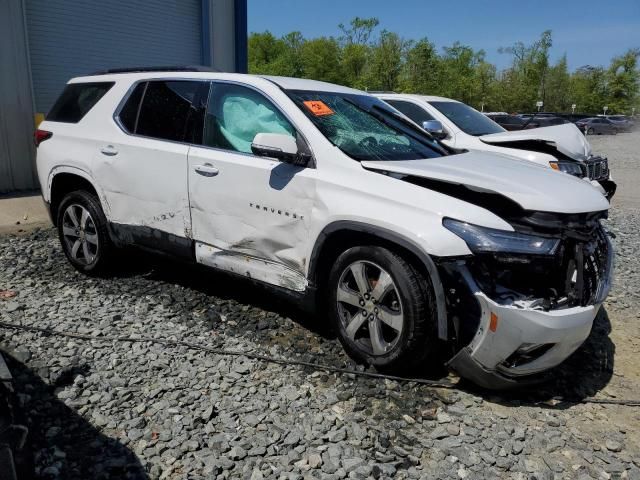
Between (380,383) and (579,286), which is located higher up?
(579,286)

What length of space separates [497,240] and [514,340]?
528mm

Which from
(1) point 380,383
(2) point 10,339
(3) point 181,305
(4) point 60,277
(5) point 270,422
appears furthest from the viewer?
(4) point 60,277

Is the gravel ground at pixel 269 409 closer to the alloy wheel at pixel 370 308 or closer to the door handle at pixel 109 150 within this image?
the alloy wheel at pixel 370 308

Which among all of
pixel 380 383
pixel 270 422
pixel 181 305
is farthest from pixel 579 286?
pixel 181 305

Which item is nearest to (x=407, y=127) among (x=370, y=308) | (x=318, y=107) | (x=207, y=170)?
(x=318, y=107)

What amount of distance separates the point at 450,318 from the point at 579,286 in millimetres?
723

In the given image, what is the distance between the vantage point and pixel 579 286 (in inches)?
120

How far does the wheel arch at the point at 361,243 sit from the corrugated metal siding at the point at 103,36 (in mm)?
7864

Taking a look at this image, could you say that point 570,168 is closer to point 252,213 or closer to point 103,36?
point 252,213

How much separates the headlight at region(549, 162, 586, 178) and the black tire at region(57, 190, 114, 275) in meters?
5.47

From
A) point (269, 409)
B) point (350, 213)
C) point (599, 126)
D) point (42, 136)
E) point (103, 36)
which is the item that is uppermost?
point (103, 36)

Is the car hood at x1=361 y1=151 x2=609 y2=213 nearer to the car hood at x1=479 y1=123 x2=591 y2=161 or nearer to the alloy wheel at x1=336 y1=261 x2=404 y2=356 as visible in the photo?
the alloy wheel at x1=336 y1=261 x2=404 y2=356

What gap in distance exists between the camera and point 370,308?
132 inches

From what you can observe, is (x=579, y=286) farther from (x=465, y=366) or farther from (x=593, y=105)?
(x=593, y=105)
